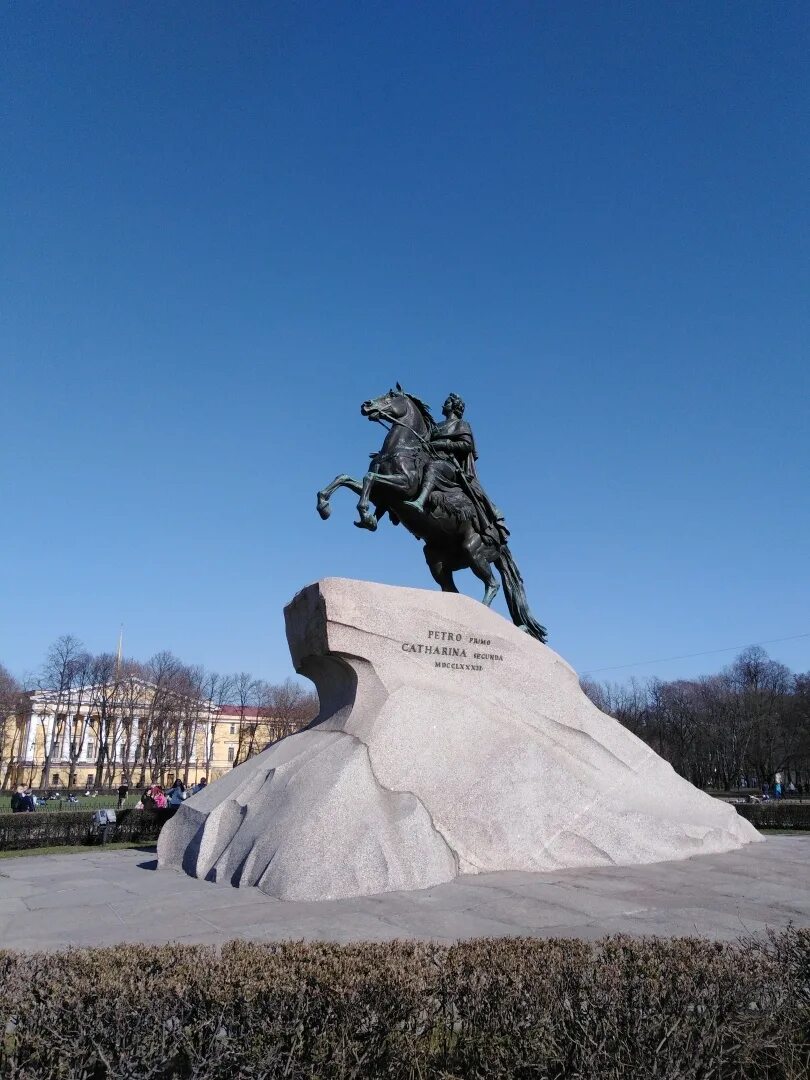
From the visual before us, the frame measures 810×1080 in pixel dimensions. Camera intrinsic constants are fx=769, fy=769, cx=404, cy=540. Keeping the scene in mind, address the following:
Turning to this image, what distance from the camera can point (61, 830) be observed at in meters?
14.8

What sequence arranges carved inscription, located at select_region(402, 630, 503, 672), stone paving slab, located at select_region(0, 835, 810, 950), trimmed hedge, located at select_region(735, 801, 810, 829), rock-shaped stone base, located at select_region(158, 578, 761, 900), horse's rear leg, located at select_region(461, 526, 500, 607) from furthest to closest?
trimmed hedge, located at select_region(735, 801, 810, 829) → horse's rear leg, located at select_region(461, 526, 500, 607) → carved inscription, located at select_region(402, 630, 503, 672) → rock-shaped stone base, located at select_region(158, 578, 761, 900) → stone paving slab, located at select_region(0, 835, 810, 950)

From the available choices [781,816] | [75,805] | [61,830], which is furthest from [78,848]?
[75,805]

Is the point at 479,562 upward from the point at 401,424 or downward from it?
downward

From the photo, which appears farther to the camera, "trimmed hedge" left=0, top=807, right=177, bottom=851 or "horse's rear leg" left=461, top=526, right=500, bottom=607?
"trimmed hedge" left=0, top=807, right=177, bottom=851

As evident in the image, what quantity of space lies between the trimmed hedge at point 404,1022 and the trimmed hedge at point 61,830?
13.0 m

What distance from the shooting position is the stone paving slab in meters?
5.26

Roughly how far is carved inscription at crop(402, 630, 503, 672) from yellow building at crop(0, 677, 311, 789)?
3318 cm

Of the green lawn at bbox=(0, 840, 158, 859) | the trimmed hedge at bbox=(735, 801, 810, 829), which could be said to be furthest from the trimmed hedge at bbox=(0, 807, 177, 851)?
the trimmed hedge at bbox=(735, 801, 810, 829)

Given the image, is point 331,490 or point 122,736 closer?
point 331,490

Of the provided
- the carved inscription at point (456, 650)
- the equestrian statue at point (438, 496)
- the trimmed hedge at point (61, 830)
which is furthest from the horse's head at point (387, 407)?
the trimmed hedge at point (61, 830)

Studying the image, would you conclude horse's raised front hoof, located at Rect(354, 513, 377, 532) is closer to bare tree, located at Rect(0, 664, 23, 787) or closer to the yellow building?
the yellow building

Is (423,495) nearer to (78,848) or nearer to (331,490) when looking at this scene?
(331,490)

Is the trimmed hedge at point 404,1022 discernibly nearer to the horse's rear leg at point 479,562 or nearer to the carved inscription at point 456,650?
the carved inscription at point 456,650

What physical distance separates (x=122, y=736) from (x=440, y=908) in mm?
59001
